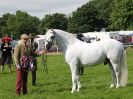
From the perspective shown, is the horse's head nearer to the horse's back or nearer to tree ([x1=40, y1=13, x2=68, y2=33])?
the horse's back

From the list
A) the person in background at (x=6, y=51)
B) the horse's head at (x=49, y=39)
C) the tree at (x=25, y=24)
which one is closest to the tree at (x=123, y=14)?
the tree at (x=25, y=24)

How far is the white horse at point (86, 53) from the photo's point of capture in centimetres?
1317

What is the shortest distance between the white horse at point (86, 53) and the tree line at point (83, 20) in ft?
194

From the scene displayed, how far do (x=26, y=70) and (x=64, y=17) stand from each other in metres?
97.8

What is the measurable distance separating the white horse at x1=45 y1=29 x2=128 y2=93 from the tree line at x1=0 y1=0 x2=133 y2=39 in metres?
59.1

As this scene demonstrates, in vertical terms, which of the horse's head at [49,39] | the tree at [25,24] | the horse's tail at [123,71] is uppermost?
Result: the tree at [25,24]

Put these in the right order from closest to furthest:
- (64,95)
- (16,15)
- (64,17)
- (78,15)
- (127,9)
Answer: (64,95) < (127,9) < (78,15) < (64,17) < (16,15)

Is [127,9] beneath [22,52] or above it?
above

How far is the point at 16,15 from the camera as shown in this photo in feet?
438

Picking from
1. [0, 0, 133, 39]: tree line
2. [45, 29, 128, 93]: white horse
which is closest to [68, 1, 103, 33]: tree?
[0, 0, 133, 39]: tree line

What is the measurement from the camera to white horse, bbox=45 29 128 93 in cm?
1317

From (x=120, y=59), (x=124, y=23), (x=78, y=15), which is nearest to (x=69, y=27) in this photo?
(x=78, y=15)

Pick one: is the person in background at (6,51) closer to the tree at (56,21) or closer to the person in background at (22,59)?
the person in background at (22,59)

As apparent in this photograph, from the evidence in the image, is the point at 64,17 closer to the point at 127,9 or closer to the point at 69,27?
the point at 69,27
